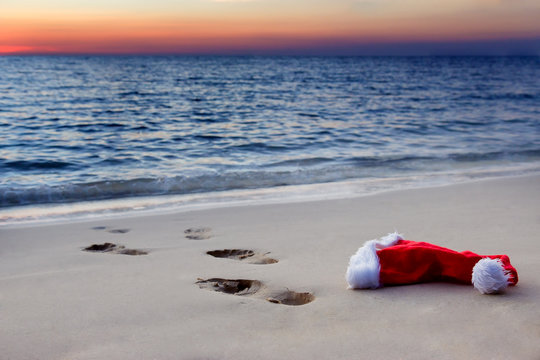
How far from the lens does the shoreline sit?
510 centimetres

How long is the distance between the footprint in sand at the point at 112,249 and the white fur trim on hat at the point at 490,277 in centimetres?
227

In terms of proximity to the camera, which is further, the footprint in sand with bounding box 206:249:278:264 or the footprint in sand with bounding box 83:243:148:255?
the footprint in sand with bounding box 83:243:148:255

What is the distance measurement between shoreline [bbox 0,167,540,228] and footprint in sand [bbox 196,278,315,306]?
231 cm

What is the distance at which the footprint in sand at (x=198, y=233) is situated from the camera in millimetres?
3914

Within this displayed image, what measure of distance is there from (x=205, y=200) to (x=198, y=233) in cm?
173

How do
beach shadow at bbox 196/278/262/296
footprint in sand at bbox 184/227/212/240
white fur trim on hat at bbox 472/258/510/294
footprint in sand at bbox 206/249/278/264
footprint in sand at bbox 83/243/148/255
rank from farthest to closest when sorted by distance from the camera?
footprint in sand at bbox 184/227/212/240 < footprint in sand at bbox 83/243/148/255 < footprint in sand at bbox 206/249/278/264 < beach shadow at bbox 196/278/262/296 < white fur trim on hat at bbox 472/258/510/294

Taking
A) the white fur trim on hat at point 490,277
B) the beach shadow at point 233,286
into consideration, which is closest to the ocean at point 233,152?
the beach shadow at point 233,286

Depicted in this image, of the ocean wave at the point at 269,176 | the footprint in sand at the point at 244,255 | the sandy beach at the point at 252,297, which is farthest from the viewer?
the ocean wave at the point at 269,176

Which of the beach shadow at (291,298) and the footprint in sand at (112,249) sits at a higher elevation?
the beach shadow at (291,298)

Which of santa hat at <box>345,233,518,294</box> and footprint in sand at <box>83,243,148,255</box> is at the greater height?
santa hat at <box>345,233,518,294</box>

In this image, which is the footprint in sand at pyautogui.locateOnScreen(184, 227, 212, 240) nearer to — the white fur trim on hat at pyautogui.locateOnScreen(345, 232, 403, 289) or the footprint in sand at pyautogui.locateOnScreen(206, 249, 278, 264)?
the footprint in sand at pyautogui.locateOnScreen(206, 249, 278, 264)

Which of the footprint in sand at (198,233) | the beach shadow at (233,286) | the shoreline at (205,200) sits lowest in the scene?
the shoreline at (205,200)

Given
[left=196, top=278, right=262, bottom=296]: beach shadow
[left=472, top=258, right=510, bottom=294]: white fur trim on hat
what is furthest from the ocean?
[left=472, top=258, right=510, bottom=294]: white fur trim on hat

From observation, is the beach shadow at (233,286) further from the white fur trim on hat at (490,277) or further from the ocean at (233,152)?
the ocean at (233,152)
